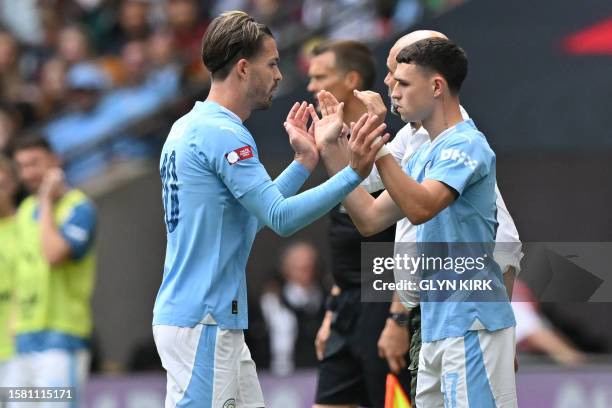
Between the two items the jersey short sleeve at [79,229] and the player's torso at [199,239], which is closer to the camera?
the player's torso at [199,239]

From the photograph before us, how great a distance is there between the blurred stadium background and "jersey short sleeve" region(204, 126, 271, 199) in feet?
15.6

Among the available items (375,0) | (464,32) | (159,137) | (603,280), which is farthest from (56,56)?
(603,280)

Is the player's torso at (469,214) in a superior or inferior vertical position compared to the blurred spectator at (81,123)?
inferior

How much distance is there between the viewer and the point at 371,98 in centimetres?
495

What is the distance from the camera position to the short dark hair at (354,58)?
7.08 m

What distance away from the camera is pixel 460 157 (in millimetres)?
4789

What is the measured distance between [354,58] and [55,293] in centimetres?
272

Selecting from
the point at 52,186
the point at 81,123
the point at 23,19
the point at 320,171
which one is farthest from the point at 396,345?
the point at 23,19

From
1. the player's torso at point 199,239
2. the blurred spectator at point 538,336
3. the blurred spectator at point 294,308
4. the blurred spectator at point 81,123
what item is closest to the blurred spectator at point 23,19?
the blurred spectator at point 81,123

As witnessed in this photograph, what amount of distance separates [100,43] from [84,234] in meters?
6.50

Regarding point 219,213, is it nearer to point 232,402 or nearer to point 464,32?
point 232,402

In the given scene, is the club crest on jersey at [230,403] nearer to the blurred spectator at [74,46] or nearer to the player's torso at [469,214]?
the player's torso at [469,214]

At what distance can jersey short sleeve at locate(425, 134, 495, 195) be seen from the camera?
4.75 meters

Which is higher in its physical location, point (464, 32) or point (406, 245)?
point (464, 32)
